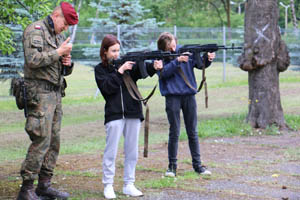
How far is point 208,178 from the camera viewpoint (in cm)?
725

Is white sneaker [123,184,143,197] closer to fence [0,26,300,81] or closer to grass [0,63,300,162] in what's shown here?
grass [0,63,300,162]

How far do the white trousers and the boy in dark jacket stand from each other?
46.4 inches

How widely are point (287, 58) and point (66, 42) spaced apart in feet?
23.3

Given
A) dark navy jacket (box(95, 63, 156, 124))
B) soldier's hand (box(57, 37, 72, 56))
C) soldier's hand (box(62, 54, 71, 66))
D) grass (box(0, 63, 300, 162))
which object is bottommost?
grass (box(0, 63, 300, 162))

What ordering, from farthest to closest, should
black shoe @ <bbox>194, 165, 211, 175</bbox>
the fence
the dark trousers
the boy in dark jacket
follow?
the fence → black shoe @ <bbox>194, 165, 211, 175</bbox> → the dark trousers → the boy in dark jacket

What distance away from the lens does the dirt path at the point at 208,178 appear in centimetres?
641

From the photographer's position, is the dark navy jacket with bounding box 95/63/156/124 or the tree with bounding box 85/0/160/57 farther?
the tree with bounding box 85/0/160/57

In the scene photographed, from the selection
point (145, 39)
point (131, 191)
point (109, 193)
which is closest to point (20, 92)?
point (109, 193)

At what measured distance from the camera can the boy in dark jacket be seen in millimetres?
7145

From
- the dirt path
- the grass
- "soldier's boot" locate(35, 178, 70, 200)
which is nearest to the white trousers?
the dirt path

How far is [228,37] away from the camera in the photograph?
24359 mm

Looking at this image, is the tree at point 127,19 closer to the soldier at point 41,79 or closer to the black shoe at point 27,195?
the soldier at point 41,79

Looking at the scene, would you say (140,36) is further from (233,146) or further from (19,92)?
(19,92)

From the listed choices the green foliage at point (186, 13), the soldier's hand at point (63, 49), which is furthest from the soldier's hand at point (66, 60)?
the green foliage at point (186, 13)
